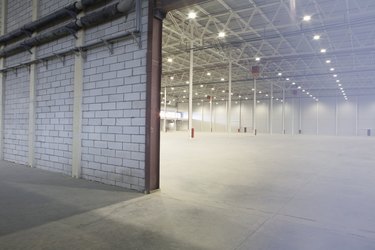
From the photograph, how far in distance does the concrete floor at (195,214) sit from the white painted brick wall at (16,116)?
263 cm

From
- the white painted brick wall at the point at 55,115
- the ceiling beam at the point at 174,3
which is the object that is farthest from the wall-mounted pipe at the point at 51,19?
the ceiling beam at the point at 174,3

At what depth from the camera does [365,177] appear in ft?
23.3

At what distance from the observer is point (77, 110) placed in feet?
23.0

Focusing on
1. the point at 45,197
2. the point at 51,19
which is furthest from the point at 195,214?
the point at 51,19

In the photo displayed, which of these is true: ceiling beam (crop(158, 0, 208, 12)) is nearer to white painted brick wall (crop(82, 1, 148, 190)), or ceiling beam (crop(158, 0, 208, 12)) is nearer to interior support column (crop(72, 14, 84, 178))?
white painted brick wall (crop(82, 1, 148, 190))

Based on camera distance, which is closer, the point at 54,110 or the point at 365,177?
the point at 365,177

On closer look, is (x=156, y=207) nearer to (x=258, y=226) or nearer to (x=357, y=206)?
(x=258, y=226)

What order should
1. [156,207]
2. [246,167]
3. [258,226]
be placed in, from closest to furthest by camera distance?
[258,226] → [156,207] → [246,167]

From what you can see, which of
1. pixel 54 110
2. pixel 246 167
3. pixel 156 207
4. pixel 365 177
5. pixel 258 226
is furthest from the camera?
pixel 246 167

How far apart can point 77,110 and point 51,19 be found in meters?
2.97

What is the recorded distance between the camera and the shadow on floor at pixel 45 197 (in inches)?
152

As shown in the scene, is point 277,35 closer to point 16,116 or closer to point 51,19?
point 51,19

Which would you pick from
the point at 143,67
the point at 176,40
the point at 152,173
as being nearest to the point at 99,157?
the point at 152,173

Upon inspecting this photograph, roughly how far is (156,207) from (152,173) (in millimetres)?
1122
